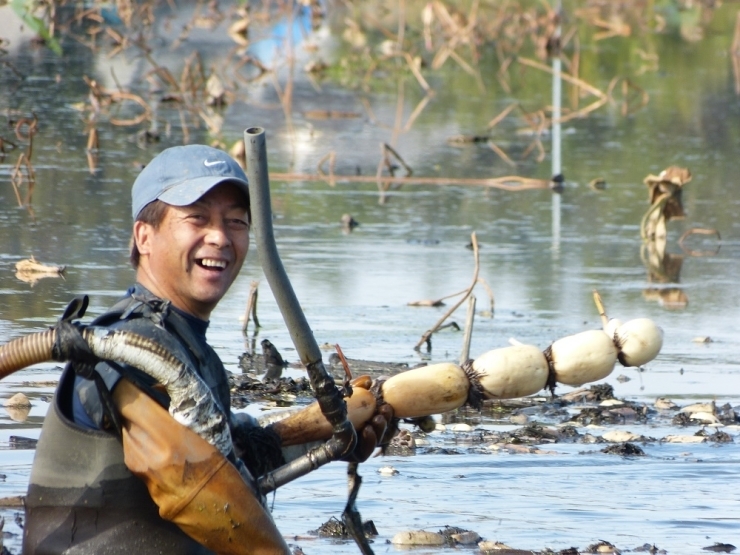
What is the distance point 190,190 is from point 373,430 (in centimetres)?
102

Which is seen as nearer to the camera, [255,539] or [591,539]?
[255,539]

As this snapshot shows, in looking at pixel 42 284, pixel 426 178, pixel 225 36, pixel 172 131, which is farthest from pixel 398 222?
pixel 225 36

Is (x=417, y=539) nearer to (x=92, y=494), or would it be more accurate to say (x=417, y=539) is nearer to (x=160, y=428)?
(x=92, y=494)

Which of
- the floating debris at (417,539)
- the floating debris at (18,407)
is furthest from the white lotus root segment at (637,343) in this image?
the floating debris at (18,407)

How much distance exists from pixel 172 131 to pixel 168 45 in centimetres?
1060

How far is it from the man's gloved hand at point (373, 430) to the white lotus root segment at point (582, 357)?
1.77 feet

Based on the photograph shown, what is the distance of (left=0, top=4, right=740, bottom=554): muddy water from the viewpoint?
5.62m

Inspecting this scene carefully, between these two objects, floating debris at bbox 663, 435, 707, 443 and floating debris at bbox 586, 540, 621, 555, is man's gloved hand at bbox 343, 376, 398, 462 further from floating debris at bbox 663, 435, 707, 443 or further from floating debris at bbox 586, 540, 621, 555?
floating debris at bbox 663, 435, 707, 443

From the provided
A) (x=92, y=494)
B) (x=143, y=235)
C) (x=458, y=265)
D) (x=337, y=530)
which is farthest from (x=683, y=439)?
(x=458, y=265)

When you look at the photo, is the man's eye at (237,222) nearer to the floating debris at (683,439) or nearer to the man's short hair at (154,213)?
the man's short hair at (154,213)

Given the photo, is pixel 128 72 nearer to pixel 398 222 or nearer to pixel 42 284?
pixel 398 222

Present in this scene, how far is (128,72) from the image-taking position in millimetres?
21156

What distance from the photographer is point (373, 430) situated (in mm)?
4344

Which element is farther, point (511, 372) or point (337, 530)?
point (337, 530)
